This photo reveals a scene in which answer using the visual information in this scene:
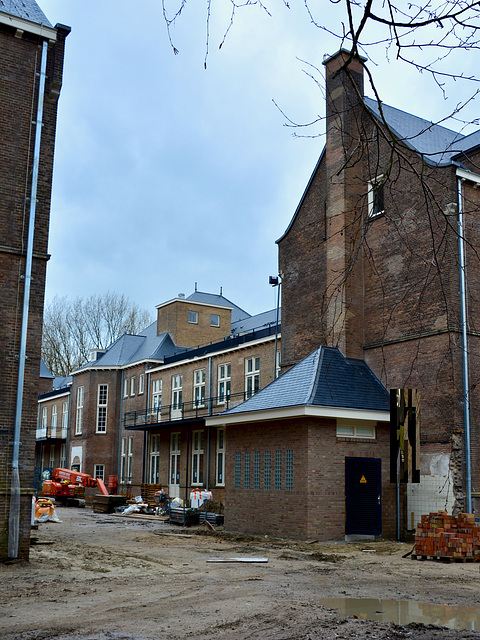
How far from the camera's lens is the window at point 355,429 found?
65.8ft

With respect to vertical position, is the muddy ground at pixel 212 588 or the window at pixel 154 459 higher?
the window at pixel 154 459

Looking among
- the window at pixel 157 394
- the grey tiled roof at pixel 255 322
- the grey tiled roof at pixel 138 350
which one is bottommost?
the window at pixel 157 394

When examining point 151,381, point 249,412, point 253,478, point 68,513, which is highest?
point 151,381

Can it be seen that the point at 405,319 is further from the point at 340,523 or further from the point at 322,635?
the point at 322,635

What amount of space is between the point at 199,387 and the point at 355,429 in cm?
1940

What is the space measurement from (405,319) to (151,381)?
24946mm

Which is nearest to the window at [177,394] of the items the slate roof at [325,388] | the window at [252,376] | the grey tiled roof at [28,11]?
the window at [252,376]

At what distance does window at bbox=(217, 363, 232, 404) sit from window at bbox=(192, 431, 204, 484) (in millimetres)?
2200

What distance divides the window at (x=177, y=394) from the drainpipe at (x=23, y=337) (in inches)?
1022

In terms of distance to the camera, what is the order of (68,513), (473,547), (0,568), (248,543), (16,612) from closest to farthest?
(16,612) → (0,568) → (473,547) → (248,543) → (68,513)

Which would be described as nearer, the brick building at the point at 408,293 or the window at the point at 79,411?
the brick building at the point at 408,293

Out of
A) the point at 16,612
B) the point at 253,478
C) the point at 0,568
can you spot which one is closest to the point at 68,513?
the point at 253,478

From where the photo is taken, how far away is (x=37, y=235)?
14984mm

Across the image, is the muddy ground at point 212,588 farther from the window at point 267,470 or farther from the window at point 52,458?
the window at point 52,458
